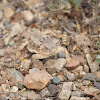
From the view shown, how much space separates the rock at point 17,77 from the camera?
2.99 meters

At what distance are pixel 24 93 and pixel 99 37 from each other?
205 centimetres

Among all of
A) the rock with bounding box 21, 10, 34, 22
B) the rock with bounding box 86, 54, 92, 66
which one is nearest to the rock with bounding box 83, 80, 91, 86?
the rock with bounding box 86, 54, 92, 66

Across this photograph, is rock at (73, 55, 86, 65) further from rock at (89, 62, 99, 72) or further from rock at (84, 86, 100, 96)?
rock at (84, 86, 100, 96)

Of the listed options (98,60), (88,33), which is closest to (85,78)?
(98,60)

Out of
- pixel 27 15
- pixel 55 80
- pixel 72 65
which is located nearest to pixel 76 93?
pixel 55 80

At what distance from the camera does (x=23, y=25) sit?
443cm

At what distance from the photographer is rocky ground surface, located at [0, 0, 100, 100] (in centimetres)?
289

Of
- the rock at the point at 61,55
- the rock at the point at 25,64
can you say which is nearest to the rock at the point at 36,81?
the rock at the point at 25,64

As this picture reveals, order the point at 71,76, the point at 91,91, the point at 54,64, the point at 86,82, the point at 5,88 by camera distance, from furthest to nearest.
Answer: the point at 54,64 < the point at 71,76 < the point at 86,82 < the point at 5,88 < the point at 91,91

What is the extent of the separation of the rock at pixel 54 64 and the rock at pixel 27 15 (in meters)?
1.44

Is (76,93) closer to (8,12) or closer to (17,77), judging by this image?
(17,77)

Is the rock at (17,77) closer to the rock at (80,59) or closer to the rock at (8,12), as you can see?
the rock at (80,59)

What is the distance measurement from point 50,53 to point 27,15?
152 centimetres

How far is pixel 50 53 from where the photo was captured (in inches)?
136
